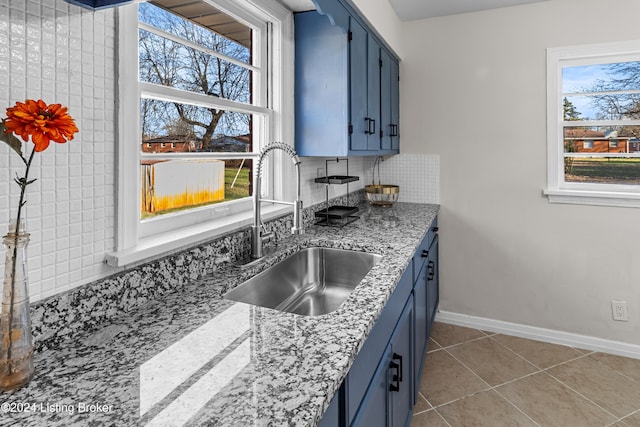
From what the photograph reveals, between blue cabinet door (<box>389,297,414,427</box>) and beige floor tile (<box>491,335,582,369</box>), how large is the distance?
1241 mm

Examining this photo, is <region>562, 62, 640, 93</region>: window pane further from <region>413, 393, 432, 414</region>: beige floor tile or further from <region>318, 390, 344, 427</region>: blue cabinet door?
<region>318, 390, 344, 427</region>: blue cabinet door

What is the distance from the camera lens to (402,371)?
1517 mm

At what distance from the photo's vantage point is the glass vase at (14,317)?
0.70 m

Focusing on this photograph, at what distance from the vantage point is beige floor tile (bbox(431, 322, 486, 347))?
2789 mm

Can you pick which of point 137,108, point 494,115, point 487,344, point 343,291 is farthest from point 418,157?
point 137,108

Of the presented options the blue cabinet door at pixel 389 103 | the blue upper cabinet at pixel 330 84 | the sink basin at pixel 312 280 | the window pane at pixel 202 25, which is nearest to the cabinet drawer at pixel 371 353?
the sink basin at pixel 312 280

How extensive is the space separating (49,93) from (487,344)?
2.89 m

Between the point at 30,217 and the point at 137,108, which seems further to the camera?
the point at 137,108

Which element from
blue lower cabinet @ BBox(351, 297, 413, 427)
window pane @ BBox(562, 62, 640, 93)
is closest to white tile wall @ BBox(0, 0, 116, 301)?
blue lower cabinet @ BBox(351, 297, 413, 427)

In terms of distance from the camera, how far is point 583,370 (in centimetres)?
240

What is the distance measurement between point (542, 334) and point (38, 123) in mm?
3180

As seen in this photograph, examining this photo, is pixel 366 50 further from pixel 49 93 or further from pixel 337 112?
pixel 49 93

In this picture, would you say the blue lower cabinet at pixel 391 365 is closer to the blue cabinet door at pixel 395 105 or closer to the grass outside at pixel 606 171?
the blue cabinet door at pixel 395 105

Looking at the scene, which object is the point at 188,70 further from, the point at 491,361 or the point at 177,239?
the point at 491,361
